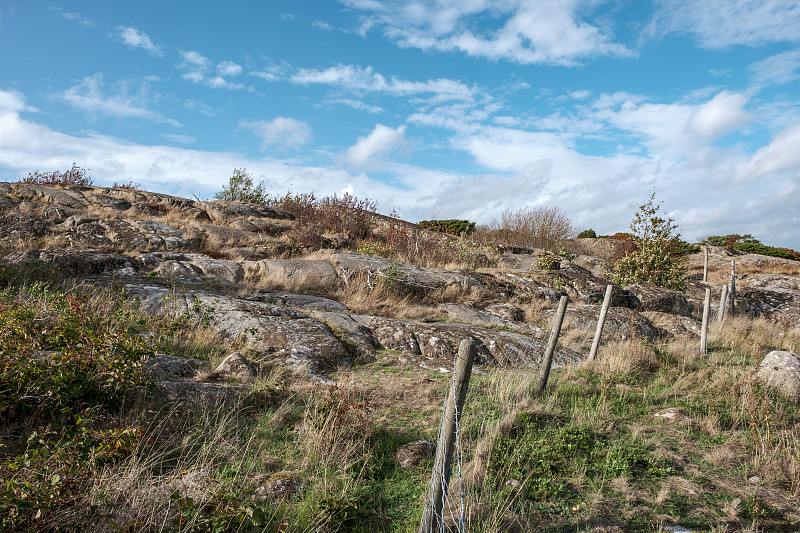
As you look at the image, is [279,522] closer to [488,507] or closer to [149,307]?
[488,507]

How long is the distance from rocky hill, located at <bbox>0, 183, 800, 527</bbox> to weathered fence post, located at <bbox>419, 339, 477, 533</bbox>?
4.26 feet

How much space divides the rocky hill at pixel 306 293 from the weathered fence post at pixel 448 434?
51.1 inches

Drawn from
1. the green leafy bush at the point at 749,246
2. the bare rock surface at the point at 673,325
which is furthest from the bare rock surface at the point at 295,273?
the green leafy bush at the point at 749,246

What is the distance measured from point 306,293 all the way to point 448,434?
8.99 meters

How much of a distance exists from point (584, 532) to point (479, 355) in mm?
4679

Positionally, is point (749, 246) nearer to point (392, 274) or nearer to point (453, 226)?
point (453, 226)

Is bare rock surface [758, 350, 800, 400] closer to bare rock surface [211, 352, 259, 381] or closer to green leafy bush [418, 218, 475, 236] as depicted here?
bare rock surface [211, 352, 259, 381]

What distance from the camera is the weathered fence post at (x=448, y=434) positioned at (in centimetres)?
→ 299

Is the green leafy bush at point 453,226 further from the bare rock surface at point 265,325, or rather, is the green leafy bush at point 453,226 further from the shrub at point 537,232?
the bare rock surface at point 265,325

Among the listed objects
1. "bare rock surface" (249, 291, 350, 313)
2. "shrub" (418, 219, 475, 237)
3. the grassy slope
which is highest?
"shrub" (418, 219, 475, 237)

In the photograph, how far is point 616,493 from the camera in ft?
13.5

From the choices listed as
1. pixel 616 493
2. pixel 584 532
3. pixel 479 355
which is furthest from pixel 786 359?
pixel 584 532

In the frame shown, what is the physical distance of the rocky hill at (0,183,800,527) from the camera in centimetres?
748

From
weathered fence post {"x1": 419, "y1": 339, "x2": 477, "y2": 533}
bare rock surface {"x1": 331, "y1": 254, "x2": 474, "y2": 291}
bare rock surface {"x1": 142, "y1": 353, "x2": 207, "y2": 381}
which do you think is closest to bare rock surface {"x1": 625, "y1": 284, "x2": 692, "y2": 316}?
bare rock surface {"x1": 331, "y1": 254, "x2": 474, "y2": 291}
